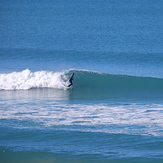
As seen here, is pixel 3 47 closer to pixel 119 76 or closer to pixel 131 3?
pixel 119 76

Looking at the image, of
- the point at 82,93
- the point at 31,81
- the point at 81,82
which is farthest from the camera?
the point at 81,82

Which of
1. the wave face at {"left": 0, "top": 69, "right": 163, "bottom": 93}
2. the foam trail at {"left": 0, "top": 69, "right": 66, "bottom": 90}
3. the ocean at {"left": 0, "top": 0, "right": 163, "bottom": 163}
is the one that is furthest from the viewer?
the wave face at {"left": 0, "top": 69, "right": 163, "bottom": 93}

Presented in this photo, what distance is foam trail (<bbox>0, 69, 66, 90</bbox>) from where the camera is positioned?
23.6 metres

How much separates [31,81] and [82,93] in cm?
347

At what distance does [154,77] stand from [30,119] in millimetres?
11942

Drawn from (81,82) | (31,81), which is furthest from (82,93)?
(31,81)

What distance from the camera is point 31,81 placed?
24109 mm

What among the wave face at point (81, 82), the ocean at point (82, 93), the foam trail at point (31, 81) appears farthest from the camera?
the wave face at point (81, 82)

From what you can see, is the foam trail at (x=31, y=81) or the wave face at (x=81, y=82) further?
the wave face at (x=81, y=82)

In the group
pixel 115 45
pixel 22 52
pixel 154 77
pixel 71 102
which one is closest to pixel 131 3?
pixel 115 45

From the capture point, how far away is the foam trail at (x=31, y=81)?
77.6 ft

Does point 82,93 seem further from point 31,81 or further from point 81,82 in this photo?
point 31,81

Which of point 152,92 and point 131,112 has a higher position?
point 152,92

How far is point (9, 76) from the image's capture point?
2447cm
